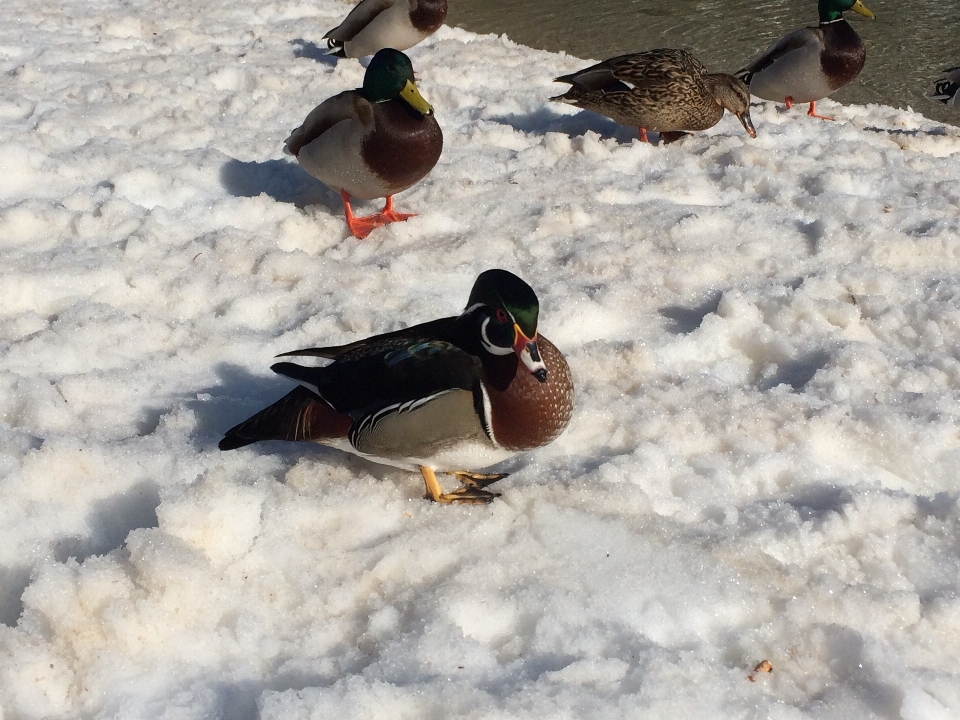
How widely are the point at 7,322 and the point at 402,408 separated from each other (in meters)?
1.94

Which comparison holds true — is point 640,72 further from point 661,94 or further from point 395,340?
point 395,340

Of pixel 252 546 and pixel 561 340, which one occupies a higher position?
pixel 252 546

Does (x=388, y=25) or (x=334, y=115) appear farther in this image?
(x=388, y=25)


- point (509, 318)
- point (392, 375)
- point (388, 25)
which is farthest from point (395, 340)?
point (388, 25)

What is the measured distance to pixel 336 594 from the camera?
85.0 inches

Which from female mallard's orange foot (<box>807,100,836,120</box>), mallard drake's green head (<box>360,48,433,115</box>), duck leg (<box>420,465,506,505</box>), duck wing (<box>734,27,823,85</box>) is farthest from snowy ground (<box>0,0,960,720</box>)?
duck wing (<box>734,27,823,85</box>)

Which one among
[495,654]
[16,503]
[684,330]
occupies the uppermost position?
[16,503]

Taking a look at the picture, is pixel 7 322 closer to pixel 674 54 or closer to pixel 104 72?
pixel 104 72

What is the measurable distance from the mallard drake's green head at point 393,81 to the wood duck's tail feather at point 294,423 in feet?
7.16

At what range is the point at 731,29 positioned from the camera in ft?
32.9

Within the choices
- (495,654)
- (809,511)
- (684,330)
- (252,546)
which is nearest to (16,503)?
(252,546)

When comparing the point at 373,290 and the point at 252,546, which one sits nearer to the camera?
the point at 252,546

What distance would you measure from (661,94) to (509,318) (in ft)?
11.8

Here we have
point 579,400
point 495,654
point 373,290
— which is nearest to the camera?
point 495,654
